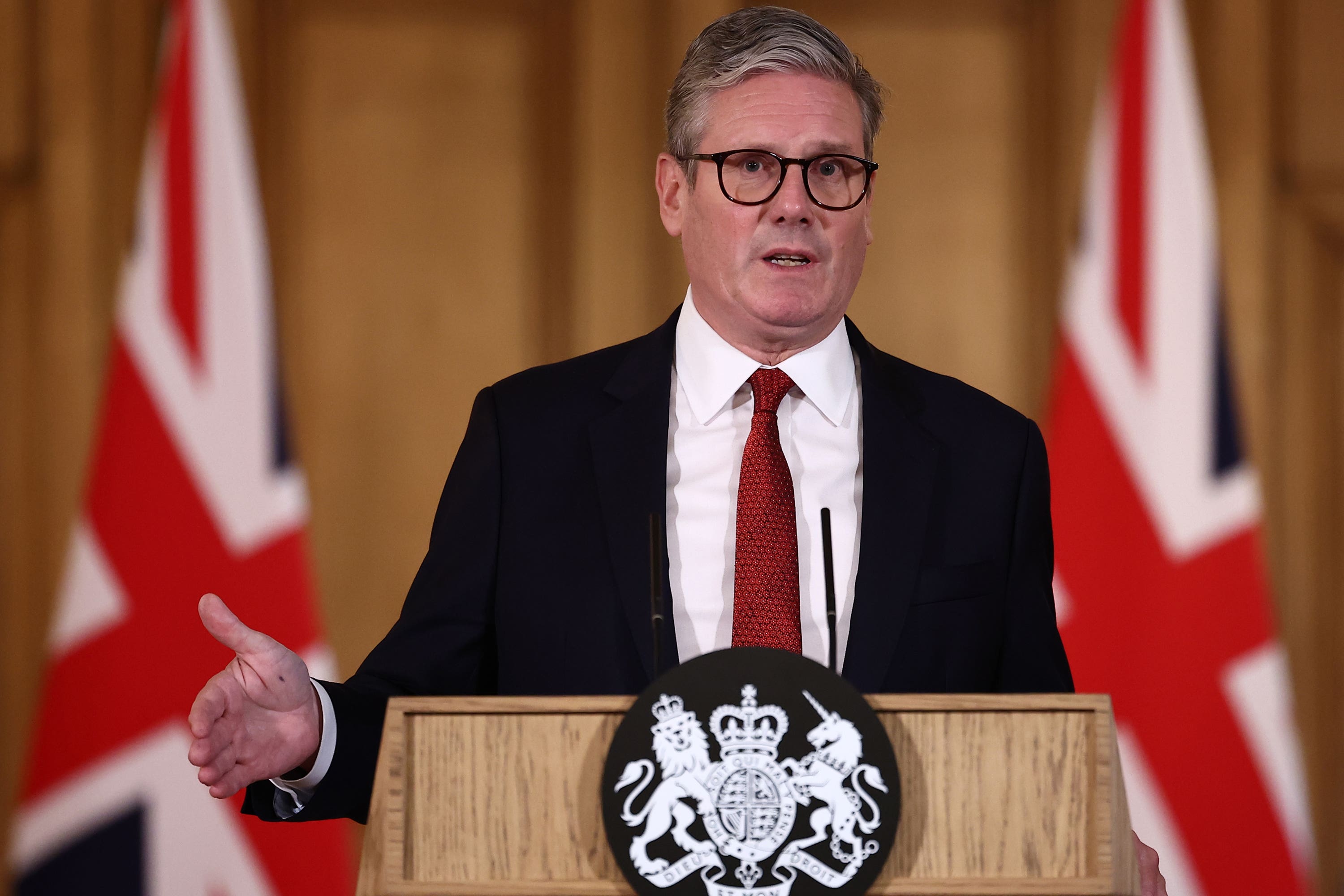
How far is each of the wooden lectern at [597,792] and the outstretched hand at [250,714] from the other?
0.19 meters

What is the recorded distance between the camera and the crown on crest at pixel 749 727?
37.7 inches

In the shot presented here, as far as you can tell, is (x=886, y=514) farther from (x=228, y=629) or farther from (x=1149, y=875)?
(x=228, y=629)

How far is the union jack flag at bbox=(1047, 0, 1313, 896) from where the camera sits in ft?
8.83

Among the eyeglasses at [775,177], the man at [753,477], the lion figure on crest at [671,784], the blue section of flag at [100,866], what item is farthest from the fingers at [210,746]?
the blue section of flag at [100,866]

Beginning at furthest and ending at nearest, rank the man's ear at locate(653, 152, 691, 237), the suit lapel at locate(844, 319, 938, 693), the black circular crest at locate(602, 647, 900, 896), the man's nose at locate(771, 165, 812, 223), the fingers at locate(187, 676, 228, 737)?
1. the man's ear at locate(653, 152, 691, 237)
2. the man's nose at locate(771, 165, 812, 223)
3. the suit lapel at locate(844, 319, 938, 693)
4. the fingers at locate(187, 676, 228, 737)
5. the black circular crest at locate(602, 647, 900, 896)

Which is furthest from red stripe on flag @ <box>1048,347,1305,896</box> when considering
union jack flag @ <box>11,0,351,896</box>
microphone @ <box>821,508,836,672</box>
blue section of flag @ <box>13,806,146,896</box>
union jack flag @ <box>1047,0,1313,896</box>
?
blue section of flag @ <box>13,806,146,896</box>

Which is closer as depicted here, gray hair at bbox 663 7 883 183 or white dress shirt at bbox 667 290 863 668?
white dress shirt at bbox 667 290 863 668

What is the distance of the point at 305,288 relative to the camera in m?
2.84

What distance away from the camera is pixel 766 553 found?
57.5 inches

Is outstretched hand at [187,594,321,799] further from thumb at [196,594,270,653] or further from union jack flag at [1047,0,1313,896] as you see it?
union jack flag at [1047,0,1313,896]

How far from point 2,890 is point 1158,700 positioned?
2179mm

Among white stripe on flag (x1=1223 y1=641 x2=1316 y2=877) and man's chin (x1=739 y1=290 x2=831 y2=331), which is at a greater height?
man's chin (x1=739 y1=290 x2=831 y2=331)

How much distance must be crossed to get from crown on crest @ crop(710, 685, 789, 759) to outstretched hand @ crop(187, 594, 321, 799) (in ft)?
1.30

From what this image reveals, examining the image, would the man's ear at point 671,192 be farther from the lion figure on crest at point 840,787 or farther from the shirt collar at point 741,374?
the lion figure on crest at point 840,787
